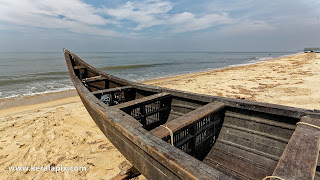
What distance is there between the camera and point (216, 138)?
127 inches

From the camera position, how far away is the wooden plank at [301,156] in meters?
1.34

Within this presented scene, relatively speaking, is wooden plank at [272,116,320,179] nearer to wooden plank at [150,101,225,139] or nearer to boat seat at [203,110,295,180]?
boat seat at [203,110,295,180]

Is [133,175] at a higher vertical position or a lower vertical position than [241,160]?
lower

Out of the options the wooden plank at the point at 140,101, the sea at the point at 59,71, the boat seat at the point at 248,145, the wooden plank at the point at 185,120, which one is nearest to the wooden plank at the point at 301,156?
the boat seat at the point at 248,145

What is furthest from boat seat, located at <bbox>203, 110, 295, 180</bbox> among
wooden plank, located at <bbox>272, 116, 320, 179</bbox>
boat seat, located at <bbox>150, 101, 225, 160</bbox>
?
wooden plank, located at <bbox>272, 116, 320, 179</bbox>

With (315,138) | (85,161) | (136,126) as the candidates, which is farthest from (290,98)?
(85,161)

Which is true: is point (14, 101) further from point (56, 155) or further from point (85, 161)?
point (85, 161)

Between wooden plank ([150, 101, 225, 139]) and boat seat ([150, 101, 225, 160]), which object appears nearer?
wooden plank ([150, 101, 225, 139])

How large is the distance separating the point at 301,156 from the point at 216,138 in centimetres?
171

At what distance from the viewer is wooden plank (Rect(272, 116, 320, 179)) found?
1.34 metres

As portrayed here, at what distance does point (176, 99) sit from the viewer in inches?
159

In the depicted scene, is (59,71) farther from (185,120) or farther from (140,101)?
(185,120)

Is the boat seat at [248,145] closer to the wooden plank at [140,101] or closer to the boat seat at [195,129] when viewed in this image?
the boat seat at [195,129]

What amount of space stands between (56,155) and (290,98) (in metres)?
8.85
